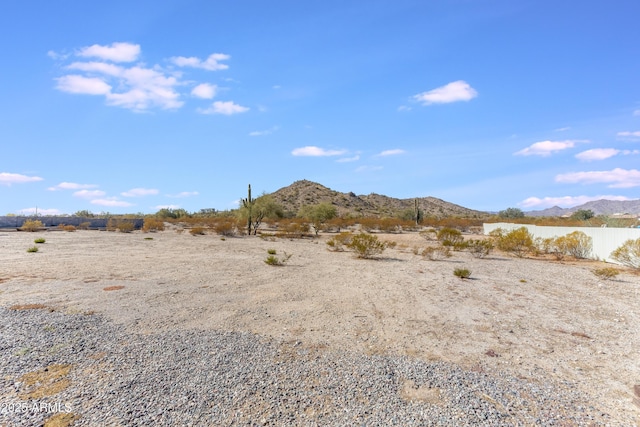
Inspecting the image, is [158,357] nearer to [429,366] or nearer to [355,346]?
[355,346]

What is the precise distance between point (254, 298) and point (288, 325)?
272 cm

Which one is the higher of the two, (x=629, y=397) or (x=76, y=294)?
(x=76, y=294)

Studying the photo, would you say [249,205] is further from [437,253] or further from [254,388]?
[254,388]

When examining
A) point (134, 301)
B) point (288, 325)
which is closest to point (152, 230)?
point (134, 301)

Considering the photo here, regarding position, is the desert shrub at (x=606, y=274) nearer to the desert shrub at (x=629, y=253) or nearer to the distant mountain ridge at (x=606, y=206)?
the desert shrub at (x=629, y=253)

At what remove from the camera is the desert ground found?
245 inches

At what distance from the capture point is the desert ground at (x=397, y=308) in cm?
622

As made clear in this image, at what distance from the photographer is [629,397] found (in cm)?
502

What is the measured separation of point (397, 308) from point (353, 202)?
8341cm

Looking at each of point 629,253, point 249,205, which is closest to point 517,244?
point 629,253

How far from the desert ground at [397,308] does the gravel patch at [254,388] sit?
0.46m

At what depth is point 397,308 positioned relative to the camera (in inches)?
374

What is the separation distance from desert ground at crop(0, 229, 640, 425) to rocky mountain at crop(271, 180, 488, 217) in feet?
210

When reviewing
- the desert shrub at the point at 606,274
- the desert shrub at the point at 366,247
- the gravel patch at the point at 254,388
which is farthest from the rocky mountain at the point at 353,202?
the gravel patch at the point at 254,388
